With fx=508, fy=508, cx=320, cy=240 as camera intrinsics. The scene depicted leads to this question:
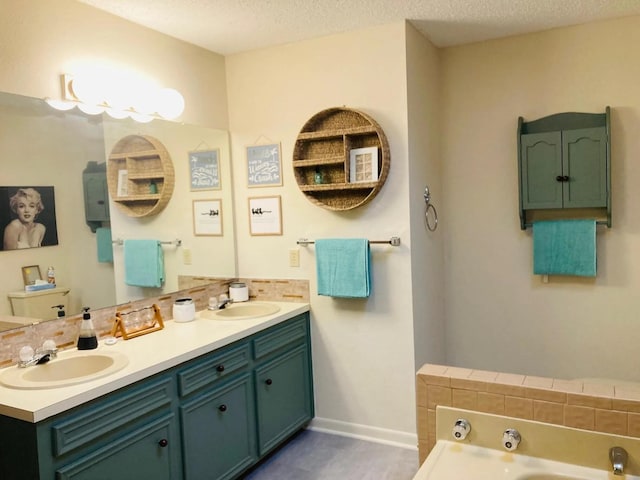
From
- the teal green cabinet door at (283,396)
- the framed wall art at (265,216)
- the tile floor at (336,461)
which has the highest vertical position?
the framed wall art at (265,216)

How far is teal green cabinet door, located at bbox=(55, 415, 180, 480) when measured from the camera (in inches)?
70.1

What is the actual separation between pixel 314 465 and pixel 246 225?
1.49 m

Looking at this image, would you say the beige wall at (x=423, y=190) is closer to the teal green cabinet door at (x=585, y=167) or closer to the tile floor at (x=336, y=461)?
the tile floor at (x=336, y=461)

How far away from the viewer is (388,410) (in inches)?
116

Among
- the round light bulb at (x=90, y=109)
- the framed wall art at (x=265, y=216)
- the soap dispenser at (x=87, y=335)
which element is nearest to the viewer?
the soap dispenser at (x=87, y=335)

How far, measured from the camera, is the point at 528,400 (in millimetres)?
1447

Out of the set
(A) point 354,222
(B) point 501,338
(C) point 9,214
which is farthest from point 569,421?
(C) point 9,214

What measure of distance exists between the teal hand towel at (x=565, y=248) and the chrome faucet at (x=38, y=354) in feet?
8.52

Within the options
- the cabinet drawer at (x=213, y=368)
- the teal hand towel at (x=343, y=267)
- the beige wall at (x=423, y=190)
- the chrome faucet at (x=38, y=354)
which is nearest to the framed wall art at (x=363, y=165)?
the beige wall at (x=423, y=190)

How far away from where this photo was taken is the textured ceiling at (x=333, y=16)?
2.46 metres

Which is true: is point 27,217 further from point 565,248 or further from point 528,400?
point 565,248

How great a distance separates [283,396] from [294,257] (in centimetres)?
82

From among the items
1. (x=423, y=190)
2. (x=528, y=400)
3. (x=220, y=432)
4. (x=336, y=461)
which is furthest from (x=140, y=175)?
(x=528, y=400)

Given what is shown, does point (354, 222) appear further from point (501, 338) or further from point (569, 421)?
point (569, 421)
